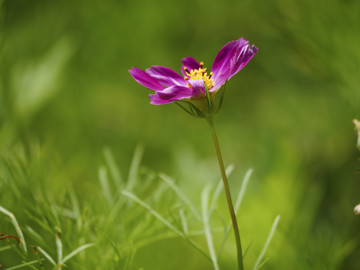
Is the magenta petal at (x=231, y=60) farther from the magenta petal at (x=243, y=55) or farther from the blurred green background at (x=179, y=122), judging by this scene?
the blurred green background at (x=179, y=122)

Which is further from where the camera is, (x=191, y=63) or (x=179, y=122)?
(x=179, y=122)

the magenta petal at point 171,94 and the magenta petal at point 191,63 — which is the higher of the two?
the magenta petal at point 191,63

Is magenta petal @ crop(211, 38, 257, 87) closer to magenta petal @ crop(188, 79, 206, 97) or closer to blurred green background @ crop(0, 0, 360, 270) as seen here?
magenta petal @ crop(188, 79, 206, 97)

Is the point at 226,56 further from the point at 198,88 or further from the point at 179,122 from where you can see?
the point at 179,122

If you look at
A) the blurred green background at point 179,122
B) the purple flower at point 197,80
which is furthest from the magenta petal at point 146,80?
the blurred green background at point 179,122

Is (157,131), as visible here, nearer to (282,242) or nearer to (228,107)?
(228,107)

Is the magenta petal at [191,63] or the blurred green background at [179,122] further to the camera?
the blurred green background at [179,122]

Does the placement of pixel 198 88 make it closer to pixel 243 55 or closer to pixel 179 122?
pixel 243 55

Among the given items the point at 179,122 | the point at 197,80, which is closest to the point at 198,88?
the point at 197,80
